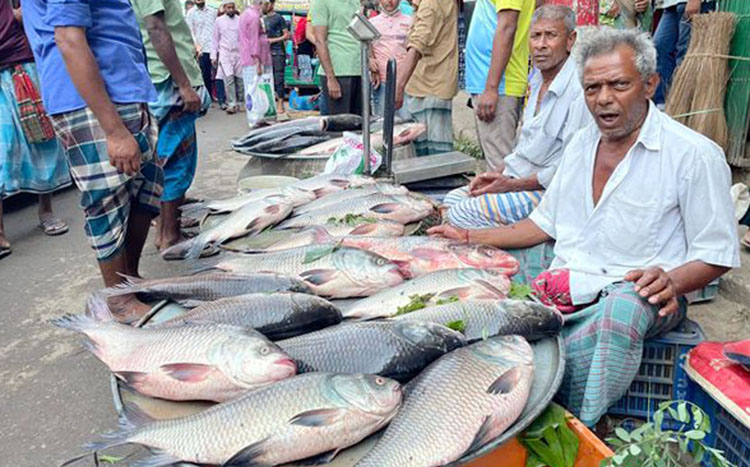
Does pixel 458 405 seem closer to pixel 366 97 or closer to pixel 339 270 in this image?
pixel 339 270

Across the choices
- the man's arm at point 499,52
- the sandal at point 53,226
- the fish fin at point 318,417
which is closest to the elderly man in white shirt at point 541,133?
the man's arm at point 499,52

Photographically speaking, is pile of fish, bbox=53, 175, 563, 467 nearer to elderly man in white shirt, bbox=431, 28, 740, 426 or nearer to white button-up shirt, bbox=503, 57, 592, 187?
elderly man in white shirt, bbox=431, 28, 740, 426

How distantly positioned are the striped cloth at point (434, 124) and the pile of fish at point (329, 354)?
2.87 m

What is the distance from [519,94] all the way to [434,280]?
2.58 metres

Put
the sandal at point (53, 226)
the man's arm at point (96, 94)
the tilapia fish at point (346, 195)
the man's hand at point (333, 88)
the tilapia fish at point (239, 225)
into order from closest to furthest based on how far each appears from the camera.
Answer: the man's arm at point (96, 94) < the tilapia fish at point (239, 225) < the tilapia fish at point (346, 195) < the sandal at point (53, 226) < the man's hand at point (333, 88)

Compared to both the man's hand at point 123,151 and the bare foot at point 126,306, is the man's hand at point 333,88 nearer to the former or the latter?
the man's hand at point 123,151

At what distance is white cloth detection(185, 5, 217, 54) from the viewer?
1430 cm

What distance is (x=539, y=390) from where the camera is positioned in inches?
76.9

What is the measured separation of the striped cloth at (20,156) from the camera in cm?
555

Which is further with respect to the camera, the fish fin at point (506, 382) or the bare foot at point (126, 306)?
the bare foot at point (126, 306)

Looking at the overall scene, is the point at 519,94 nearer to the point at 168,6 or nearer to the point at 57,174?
the point at 168,6

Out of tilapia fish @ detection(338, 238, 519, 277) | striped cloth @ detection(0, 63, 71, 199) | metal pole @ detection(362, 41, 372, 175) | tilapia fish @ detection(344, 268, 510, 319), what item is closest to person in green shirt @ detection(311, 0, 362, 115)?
metal pole @ detection(362, 41, 372, 175)

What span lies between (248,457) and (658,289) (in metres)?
1.56

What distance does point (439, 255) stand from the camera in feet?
9.30
